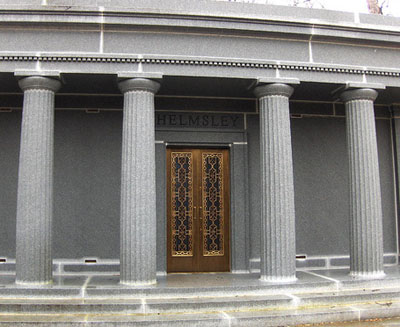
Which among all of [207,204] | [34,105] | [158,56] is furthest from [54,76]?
[207,204]

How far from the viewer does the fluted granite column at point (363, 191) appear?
9148mm

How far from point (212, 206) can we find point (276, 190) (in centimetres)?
211

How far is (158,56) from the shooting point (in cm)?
862

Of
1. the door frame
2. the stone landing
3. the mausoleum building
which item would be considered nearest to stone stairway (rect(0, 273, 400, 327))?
the stone landing

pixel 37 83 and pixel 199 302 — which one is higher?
pixel 37 83

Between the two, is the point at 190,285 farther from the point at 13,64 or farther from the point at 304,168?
the point at 13,64

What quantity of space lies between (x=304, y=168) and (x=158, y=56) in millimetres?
4488

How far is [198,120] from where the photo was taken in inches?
416

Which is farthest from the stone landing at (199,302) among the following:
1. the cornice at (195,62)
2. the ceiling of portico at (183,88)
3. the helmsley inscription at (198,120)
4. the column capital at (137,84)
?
the cornice at (195,62)

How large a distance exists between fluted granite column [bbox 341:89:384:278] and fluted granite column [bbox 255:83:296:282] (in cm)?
139

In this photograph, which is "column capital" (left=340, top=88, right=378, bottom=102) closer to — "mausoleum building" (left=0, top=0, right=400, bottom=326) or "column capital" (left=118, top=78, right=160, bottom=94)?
"mausoleum building" (left=0, top=0, right=400, bottom=326)

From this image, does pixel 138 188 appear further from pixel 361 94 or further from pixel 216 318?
pixel 361 94

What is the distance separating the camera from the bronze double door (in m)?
10.3

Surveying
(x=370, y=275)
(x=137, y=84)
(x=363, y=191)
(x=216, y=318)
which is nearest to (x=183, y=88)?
(x=137, y=84)
